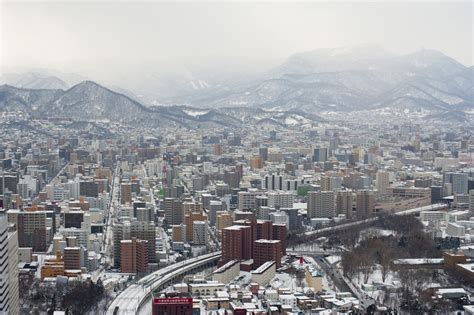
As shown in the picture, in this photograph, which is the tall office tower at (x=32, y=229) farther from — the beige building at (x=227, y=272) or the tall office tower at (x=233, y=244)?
the beige building at (x=227, y=272)

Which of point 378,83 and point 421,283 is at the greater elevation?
point 378,83

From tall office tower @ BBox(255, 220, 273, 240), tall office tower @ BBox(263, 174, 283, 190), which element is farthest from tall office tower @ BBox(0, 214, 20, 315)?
tall office tower @ BBox(263, 174, 283, 190)

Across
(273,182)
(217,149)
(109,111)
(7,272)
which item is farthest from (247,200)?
(109,111)

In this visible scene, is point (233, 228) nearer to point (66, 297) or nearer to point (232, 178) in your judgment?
point (66, 297)

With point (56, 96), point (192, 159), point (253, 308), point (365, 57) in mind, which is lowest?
point (253, 308)

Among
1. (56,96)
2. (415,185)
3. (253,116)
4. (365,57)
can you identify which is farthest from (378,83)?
(415,185)

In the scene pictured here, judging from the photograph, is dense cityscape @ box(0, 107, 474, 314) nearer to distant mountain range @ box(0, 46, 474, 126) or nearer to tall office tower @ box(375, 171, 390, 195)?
tall office tower @ box(375, 171, 390, 195)

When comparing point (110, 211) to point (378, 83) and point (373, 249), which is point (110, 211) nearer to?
point (373, 249)
